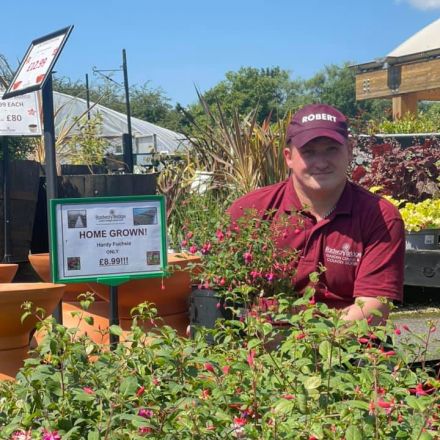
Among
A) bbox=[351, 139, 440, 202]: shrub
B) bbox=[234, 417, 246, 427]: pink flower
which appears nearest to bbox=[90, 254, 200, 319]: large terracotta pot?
bbox=[234, 417, 246, 427]: pink flower

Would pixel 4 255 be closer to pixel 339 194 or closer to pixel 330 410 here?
pixel 339 194

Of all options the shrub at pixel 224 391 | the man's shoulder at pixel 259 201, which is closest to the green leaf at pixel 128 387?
the shrub at pixel 224 391

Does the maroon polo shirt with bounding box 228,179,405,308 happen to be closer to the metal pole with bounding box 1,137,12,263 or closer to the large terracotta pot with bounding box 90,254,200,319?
the large terracotta pot with bounding box 90,254,200,319

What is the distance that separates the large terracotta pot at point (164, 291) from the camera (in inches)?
136

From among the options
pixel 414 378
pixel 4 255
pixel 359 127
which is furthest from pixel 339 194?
pixel 359 127

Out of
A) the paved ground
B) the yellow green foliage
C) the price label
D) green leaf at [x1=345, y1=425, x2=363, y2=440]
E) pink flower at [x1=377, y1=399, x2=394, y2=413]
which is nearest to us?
green leaf at [x1=345, y1=425, x2=363, y2=440]

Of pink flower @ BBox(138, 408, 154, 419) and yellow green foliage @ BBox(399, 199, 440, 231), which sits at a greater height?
yellow green foliage @ BBox(399, 199, 440, 231)

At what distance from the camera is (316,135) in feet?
9.65

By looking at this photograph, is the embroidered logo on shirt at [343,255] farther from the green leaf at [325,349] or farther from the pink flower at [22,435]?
the pink flower at [22,435]

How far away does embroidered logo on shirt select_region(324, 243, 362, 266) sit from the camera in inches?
114

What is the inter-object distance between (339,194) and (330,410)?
1502 millimetres

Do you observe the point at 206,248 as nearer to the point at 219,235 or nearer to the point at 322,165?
the point at 219,235

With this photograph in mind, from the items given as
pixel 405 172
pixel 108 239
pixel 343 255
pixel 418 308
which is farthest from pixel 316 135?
pixel 405 172

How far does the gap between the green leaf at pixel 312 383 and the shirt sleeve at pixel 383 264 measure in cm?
130
